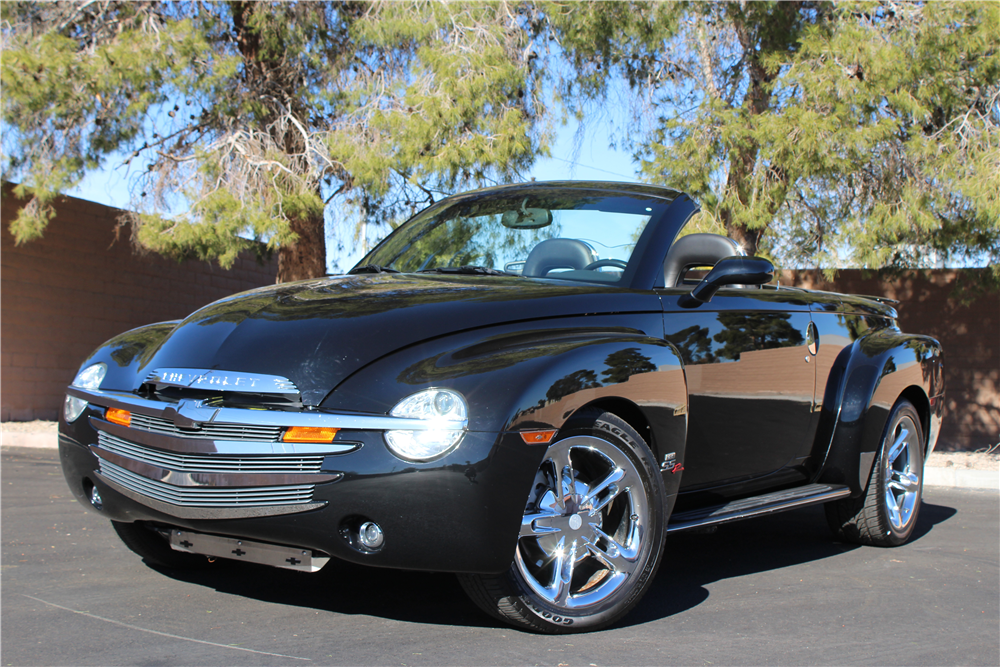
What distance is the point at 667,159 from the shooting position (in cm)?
1003

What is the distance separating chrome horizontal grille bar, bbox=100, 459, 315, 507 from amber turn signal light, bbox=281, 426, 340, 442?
144 mm

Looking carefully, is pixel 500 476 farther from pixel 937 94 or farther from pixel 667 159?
pixel 937 94

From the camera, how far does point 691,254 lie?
4344mm

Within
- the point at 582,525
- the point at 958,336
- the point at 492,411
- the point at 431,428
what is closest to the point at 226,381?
the point at 431,428

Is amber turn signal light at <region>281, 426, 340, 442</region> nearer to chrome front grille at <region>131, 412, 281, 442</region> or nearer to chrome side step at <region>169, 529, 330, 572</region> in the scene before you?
chrome front grille at <region>131, 412, 281, 442</region>

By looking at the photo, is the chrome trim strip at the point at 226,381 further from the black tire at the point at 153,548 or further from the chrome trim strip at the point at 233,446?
the black tire at the point at 153,548

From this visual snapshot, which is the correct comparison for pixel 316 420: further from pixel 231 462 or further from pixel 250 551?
pixel 250 551

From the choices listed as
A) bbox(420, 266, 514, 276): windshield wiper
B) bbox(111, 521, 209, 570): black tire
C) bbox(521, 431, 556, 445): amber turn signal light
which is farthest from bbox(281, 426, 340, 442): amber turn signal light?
bbox(111, 521, 209, 570): black tire

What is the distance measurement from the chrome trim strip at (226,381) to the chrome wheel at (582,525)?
902 mm

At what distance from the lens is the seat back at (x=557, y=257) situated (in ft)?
13.5

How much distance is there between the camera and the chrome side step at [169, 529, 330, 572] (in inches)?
118

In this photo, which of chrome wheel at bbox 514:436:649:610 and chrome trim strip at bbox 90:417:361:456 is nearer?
chrome trim strip at bbox 90:417:361:456

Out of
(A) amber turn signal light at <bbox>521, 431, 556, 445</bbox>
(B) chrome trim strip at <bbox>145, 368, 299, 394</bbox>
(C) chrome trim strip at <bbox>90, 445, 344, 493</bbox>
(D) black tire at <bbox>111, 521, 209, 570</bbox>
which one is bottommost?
(D) black tire at <bbox>111, 521, 209, 570</bbox>

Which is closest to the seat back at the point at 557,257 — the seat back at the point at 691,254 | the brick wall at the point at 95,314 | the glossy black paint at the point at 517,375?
the glossy black paint at the point at 517,375
